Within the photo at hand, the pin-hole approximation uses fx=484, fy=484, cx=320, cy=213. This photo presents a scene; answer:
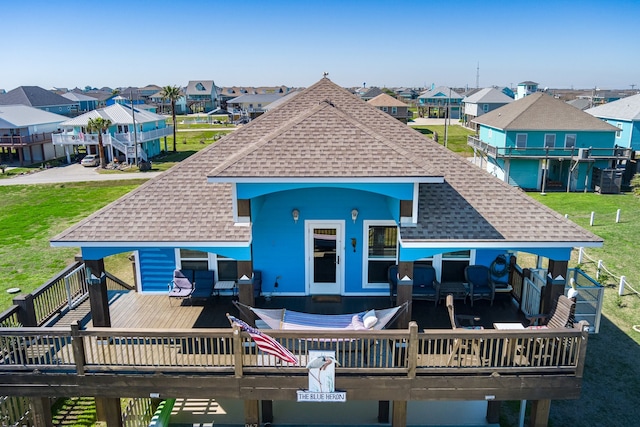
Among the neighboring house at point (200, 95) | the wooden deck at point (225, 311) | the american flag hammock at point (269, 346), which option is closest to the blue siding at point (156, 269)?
the wooden deck at point (225, 311)

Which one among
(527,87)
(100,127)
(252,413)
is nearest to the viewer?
(252,413)

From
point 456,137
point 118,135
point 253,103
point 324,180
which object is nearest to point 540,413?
point 324,180

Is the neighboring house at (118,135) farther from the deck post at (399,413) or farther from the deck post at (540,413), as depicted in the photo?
the deck post at (540,413)

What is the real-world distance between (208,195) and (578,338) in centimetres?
840

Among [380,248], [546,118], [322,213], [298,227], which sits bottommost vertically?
[380,248]

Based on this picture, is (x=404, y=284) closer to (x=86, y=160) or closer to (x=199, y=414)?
(x=199, y=414)

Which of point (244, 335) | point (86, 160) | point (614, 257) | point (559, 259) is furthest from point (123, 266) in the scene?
point (86, 160)

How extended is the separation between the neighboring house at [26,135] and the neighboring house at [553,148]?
150ft

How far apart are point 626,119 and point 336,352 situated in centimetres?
4618

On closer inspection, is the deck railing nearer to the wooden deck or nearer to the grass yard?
the wooden deck

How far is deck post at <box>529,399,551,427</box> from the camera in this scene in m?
9.35

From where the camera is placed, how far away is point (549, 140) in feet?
126

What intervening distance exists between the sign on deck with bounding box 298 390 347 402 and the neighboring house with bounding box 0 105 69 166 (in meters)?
51.9

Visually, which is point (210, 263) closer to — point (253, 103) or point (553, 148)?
point (553, 148)
